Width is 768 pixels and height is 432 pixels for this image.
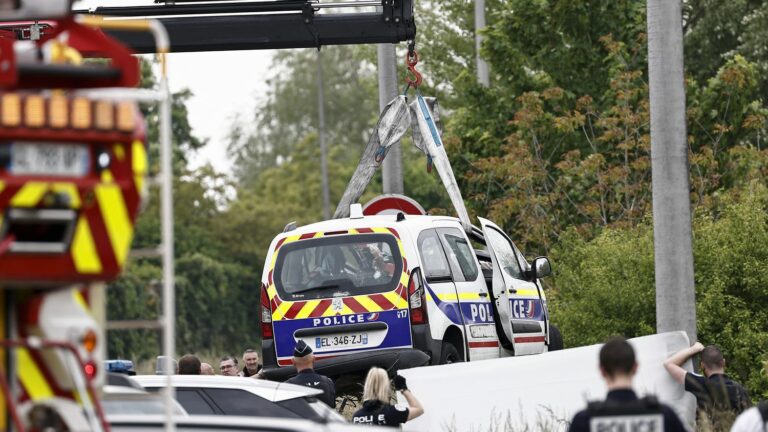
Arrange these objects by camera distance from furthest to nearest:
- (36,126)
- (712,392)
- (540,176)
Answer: (540,176) < (712,392) < (36,126)

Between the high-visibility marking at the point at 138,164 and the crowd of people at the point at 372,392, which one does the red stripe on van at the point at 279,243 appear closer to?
the crowd of people at the point at 372,392

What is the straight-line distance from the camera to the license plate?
14.9 meters

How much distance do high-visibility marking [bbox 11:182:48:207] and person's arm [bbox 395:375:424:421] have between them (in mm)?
6782

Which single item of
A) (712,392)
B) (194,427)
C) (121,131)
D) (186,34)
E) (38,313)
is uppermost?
(186,34)

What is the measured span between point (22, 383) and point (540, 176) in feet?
66.6

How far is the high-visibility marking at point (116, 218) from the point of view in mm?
5609

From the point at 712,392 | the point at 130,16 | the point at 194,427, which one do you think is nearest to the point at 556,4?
the point at 130,16

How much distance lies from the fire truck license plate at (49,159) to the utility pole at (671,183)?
8.77 meters

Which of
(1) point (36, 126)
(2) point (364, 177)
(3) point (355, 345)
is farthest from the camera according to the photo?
(2) point (364, 177)

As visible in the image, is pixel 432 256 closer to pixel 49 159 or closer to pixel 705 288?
pixel 705 288

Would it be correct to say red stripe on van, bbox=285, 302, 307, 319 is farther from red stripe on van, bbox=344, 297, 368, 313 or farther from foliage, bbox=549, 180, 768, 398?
foliage, bbox=549, 180, 768, 398

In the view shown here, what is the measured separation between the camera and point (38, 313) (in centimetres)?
568

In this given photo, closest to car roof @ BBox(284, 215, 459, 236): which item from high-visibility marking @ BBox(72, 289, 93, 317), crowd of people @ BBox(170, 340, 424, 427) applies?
crowd of people @ BBox(170, 340, 424, 427)

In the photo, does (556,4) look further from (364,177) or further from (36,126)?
(36,126)
